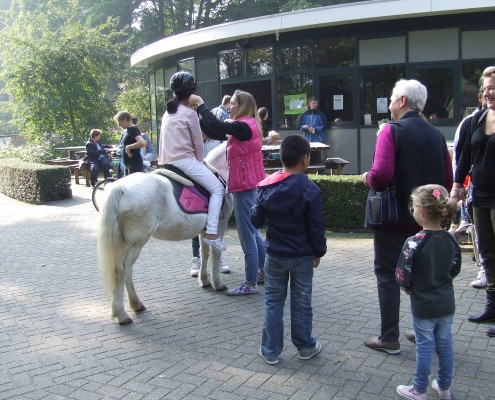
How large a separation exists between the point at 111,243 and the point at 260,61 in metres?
11.9

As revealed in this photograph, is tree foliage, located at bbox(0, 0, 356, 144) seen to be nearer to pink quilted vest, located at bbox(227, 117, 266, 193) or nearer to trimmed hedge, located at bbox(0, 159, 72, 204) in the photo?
trimmed hedge, located at bbox(0, 159, 72, 204)

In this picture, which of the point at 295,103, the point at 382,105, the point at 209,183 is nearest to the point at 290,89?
the point at 295,103

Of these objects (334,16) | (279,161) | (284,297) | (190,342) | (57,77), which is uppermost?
(334,16)

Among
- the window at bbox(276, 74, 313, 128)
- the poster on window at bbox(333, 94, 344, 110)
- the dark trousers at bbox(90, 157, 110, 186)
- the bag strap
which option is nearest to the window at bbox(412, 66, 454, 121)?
the poster on window at bbox(333, 94, 344, 110)

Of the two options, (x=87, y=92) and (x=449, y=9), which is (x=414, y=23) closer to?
(x=449, y=9)

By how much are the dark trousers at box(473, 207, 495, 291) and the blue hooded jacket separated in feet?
5.45

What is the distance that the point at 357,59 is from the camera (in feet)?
47.8

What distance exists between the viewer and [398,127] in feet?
13.0

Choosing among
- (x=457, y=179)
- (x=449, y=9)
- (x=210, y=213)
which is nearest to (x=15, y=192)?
(x=210, y=213)

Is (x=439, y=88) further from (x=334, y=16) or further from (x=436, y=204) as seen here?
(x=436, y=204)

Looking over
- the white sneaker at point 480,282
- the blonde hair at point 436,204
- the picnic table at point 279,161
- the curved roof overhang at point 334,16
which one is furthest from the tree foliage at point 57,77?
the blonde hair at point 436,204

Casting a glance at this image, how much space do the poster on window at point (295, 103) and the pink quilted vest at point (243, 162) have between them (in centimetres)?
1009

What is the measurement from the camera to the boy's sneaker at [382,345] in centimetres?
422

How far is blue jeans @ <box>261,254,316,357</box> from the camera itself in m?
4.03
